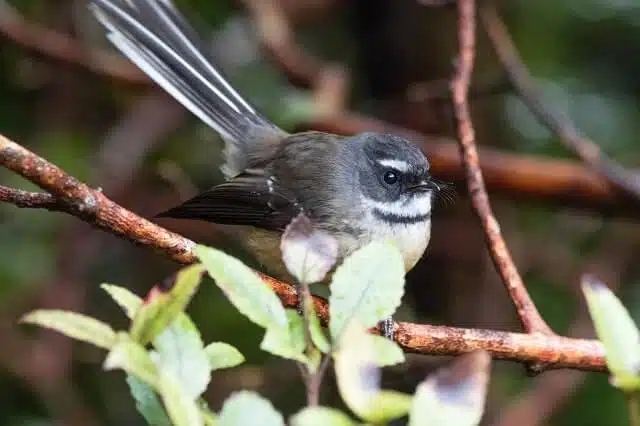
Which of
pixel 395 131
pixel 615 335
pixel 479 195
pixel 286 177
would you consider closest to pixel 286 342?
pixel 615 335

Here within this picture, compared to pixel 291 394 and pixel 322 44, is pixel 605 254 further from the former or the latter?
pixel 322 44

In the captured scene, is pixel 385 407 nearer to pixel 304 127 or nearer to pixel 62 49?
pixel 304 127

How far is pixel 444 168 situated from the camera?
10.4 feet

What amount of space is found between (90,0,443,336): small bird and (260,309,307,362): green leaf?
1.50 metres

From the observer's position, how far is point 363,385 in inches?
32.4

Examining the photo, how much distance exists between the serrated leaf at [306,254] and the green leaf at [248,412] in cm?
21

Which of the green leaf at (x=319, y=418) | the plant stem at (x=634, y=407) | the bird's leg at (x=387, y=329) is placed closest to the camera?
the green leaf at (x=319, y=418)

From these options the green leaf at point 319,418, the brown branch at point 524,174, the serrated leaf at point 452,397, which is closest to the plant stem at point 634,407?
the serrated leaf at point 452,397

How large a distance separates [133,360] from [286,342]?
17 cm

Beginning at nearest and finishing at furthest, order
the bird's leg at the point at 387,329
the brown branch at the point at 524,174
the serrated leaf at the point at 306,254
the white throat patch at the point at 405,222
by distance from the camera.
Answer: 1. the serrated leaf at the point at 306,254
2. the bird's leg at the point at 387,329
3. the white throat patch at the point at 405,222
4. the brown branch at the point at 524,174

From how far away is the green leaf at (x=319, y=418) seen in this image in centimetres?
78

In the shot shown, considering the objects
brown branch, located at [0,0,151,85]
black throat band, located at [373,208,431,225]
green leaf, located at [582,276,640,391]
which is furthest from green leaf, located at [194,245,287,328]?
brown branch, located at [0,0,151,85]

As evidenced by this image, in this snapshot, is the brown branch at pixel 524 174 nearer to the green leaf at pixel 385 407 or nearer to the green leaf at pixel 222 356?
the green leaf at pixel 222 356

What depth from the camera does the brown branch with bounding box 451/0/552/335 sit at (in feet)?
5.95
